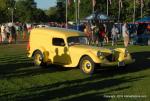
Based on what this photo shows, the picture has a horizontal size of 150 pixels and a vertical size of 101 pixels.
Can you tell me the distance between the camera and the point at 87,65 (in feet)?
58.4

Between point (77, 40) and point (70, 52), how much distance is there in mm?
926

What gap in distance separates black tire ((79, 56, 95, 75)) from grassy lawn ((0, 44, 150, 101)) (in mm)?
247

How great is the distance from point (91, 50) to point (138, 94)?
5435mm

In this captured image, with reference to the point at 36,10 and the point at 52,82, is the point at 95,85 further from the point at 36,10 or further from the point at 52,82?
the point at 36,10

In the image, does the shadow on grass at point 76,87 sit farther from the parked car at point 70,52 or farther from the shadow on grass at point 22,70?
the parked car at point 70,52

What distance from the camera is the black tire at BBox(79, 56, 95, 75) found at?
17556 mm

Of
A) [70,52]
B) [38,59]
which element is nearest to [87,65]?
[70,52]

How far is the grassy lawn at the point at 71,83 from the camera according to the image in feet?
40.4

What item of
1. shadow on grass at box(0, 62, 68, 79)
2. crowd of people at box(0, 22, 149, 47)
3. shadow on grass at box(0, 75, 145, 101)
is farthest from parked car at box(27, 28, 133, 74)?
crowd of people at box(0, 22, 149, 47)

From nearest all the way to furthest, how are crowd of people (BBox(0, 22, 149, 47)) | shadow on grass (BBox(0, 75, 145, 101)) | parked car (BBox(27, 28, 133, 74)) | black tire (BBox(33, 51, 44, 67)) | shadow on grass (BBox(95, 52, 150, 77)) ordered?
shadow on grass (BBox(0, 75, 145, 101)), parked car (BBox(27, 28, 133, 74)), shadow on grass (BBox(95, 52, 150, 77)), black tire (BBox(33, 51, 44, 67)), crowd of people (BBox(0, 22, 149, 47))

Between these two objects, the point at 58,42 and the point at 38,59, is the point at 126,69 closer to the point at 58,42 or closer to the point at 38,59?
the point at 58,42

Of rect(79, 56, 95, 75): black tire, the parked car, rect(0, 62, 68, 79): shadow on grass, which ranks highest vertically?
the parked car

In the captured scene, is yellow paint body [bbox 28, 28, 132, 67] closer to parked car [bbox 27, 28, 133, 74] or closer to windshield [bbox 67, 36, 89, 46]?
parked car [bbox 27, 28, 133, 74]

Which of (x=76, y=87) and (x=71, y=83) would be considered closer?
(x=76, y=87)
